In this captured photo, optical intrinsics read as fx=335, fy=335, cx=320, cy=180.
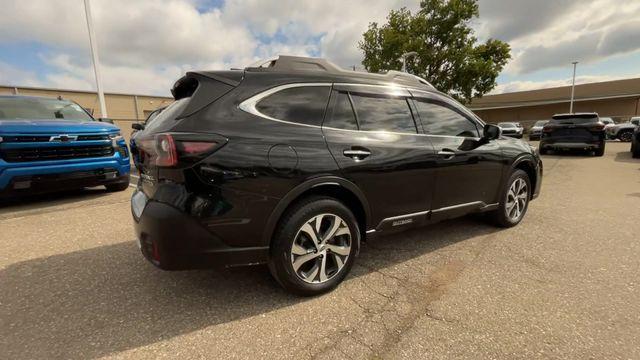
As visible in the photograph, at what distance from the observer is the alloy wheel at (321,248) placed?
2.47 metres

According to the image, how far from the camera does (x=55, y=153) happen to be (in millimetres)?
4980

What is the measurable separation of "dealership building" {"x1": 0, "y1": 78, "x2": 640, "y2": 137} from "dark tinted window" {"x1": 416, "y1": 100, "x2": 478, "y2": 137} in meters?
25.4

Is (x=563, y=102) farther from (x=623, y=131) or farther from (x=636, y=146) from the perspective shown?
(x=636, y=146)

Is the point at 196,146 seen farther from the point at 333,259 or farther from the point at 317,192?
the point at 333,259

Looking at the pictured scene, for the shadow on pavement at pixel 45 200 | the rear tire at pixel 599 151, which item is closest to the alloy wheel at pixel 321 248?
the shadow on pavement at pixel 45 200

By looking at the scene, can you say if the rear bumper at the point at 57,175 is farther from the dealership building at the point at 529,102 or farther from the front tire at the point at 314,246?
the dealership building at the point at 529,102

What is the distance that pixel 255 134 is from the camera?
7.40ft

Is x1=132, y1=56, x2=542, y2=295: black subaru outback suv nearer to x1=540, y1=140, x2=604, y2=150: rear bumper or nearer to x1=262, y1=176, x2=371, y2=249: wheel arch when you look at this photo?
x1=262, y1=176, x2=371, y2=249: wheel arch

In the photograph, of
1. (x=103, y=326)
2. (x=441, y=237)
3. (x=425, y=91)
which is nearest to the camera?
(x=103, y=326)

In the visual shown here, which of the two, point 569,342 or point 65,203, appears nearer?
point 569,342

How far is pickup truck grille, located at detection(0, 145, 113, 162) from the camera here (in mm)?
4664

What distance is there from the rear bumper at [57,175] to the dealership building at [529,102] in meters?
21.2

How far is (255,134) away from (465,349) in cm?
188

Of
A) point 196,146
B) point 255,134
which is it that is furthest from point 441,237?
point 196,146
